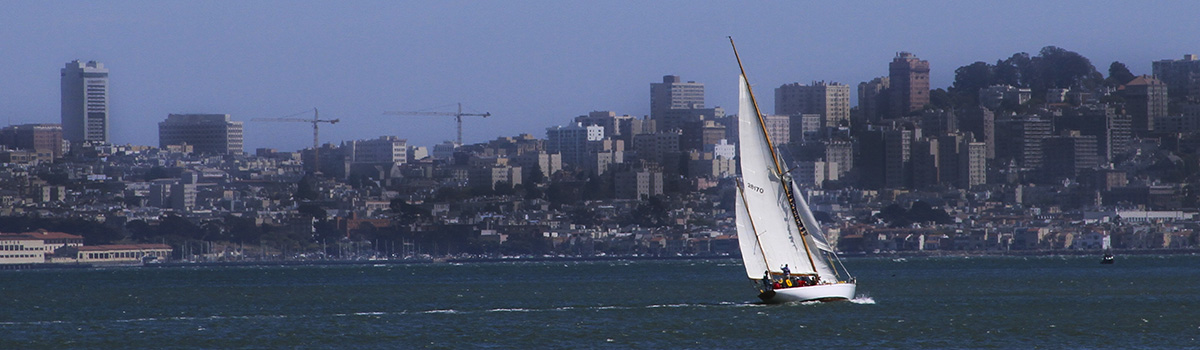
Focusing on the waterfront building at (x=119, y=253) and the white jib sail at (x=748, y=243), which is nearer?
the white jib sail at (x=748, y=243)

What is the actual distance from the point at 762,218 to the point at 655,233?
13502 centimetres

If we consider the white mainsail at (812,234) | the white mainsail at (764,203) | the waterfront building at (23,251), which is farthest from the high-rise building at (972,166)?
the white mainsail at (764,203)

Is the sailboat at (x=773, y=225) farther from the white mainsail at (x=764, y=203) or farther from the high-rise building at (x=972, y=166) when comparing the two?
the high-rise building at (x=972, y=166)

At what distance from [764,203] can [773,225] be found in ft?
1.84

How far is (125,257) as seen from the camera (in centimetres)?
16662

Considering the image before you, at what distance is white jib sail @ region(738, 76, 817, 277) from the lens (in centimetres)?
4381

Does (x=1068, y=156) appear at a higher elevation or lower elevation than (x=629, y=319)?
higher

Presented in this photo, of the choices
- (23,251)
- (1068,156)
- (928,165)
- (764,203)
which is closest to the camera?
(764,203)

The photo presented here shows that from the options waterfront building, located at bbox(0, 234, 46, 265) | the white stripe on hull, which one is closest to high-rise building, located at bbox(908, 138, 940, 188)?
waterfront building, located at bbox(0, 234, 46, 265)

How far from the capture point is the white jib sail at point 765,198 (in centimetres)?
4381

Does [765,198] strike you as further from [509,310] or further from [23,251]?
[23,251]

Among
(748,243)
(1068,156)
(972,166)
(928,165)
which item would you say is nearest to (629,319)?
(748,243)

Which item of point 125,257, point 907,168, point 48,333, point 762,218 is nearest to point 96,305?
point 48,333

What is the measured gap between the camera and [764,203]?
→ 44375mm
